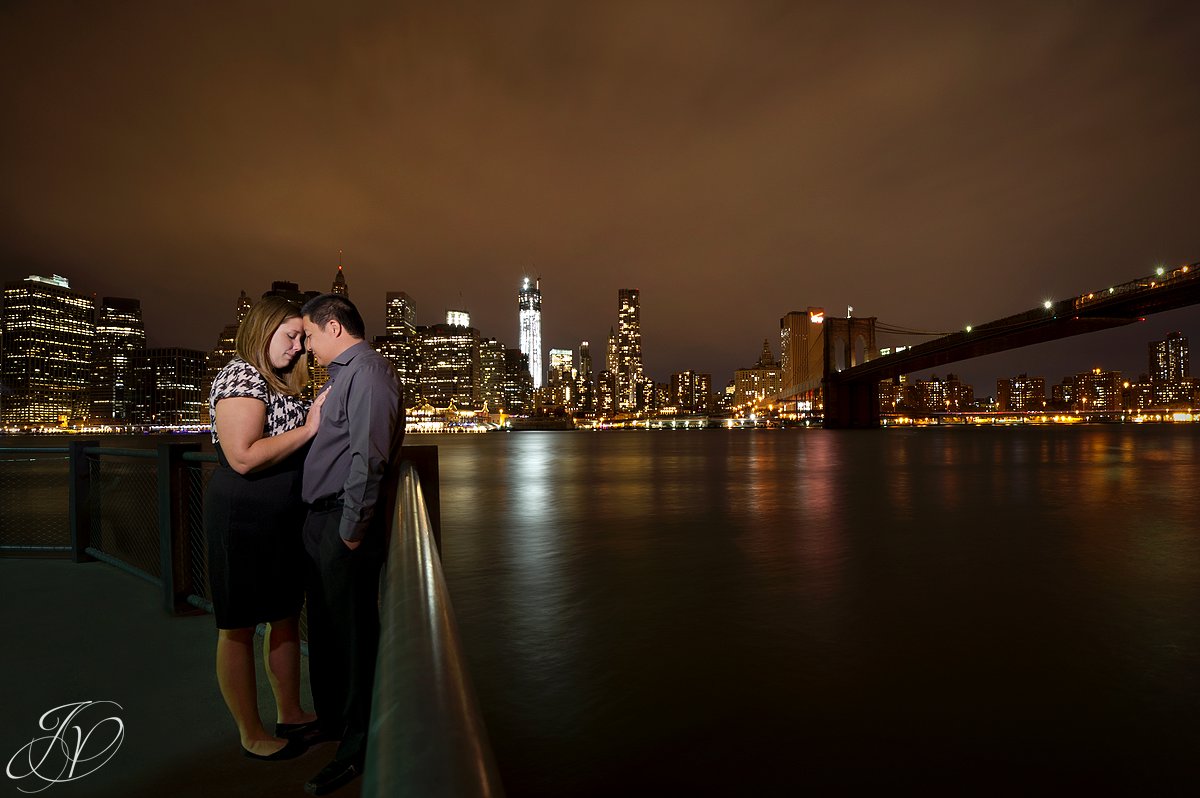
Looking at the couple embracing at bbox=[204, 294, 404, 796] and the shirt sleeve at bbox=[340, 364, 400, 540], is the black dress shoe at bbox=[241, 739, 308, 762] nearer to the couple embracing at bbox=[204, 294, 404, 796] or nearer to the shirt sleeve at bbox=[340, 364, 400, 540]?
the couple embracing at bbox=[204, 294, 404, 796]

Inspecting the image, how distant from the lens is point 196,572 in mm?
5191

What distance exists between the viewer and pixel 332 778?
2.78m

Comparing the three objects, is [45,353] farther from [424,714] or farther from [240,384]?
[424,714]

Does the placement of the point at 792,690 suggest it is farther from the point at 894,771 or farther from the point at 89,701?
the point at 89,701

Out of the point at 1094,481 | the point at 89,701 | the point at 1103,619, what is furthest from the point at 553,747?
the point at 1094,481

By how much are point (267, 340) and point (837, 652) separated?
15.6ft

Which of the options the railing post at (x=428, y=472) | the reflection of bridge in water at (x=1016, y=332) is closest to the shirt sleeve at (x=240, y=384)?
the railing post at (x=428, y=472)

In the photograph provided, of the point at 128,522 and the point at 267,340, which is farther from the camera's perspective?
the point at 128,522

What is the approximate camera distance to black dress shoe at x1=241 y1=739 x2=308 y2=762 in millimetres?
3078

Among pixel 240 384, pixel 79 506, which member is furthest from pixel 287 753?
pixel 79 506

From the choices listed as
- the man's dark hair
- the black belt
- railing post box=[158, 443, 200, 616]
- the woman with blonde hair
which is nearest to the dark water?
the woman with blonde hair

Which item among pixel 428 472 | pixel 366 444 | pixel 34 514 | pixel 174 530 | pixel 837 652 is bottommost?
pixel 837 652

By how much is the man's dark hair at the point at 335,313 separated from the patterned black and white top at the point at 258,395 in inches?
13.7

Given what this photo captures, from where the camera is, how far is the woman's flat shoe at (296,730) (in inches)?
124
